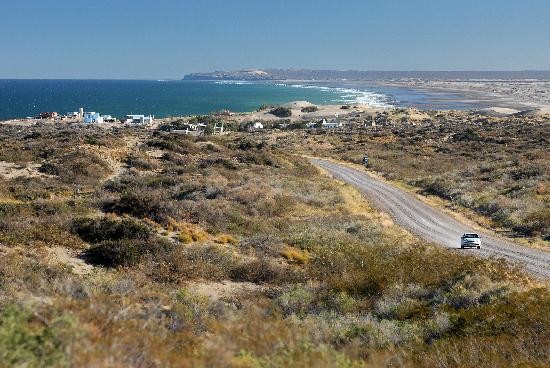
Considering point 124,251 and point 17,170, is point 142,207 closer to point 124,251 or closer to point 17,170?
point 124,251

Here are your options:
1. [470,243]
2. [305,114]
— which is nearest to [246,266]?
[470,243]

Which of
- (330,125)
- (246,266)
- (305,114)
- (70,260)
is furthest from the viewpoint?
(305,114)

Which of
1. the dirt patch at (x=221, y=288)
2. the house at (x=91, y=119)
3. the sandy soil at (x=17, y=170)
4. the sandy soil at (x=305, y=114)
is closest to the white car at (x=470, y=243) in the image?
the dirt patch at (x=221, y=288)

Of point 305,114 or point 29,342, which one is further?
point 305,114

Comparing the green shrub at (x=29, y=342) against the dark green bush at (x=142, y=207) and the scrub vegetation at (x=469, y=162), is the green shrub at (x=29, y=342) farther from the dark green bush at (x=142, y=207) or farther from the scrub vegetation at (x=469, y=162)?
the scrub vegetation at (x=469, y=162)

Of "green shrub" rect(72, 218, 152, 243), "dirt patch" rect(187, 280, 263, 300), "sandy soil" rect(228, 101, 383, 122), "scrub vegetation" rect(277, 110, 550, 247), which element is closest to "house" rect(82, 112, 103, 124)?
"sandy soil" rect(228, 101, 383, 122)

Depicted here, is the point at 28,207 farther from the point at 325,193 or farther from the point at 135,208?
the point at 325,193

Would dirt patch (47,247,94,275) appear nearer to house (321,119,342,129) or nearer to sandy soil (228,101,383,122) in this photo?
house (321,119,342,129)

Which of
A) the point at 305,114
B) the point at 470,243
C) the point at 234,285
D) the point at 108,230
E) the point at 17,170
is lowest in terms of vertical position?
the point at 470,243
